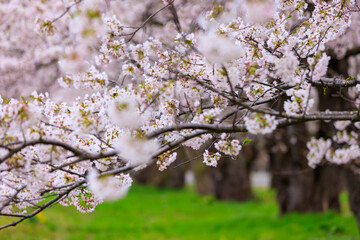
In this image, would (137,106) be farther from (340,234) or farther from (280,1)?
(340,234)

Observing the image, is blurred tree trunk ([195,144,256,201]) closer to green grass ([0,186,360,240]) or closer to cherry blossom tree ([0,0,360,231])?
green grass ([0,186,360,240])

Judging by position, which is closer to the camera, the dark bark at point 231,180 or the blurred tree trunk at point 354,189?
the blurred tree trunk at point 354,189

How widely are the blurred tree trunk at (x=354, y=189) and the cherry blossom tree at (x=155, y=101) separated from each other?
337 centimetres

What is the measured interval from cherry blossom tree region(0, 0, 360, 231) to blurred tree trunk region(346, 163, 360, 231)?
133 inches

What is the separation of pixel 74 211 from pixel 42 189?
867 centimetres

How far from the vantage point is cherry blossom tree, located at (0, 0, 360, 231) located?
2.46m

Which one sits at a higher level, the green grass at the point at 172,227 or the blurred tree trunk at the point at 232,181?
the blurred tree trunk at the point at 232,181

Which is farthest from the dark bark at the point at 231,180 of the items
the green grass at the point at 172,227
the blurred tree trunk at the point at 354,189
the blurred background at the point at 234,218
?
the blurred tree trunk at the point at 354,189

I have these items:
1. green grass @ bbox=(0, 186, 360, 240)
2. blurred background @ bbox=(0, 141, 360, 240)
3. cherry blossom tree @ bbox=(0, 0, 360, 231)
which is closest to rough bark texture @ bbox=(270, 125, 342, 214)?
blurred background @ bbox=(0, 141, 360, 240)

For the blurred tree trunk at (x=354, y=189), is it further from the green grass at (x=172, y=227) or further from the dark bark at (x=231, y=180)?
the dark bark at (x=231, y=180)

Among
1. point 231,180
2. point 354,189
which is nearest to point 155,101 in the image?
point 354,189

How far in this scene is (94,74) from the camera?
331 centimetres

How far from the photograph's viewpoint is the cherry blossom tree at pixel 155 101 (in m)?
2.46

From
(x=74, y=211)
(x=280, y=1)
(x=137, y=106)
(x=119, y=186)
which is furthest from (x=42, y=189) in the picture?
(x=74, y=211)
